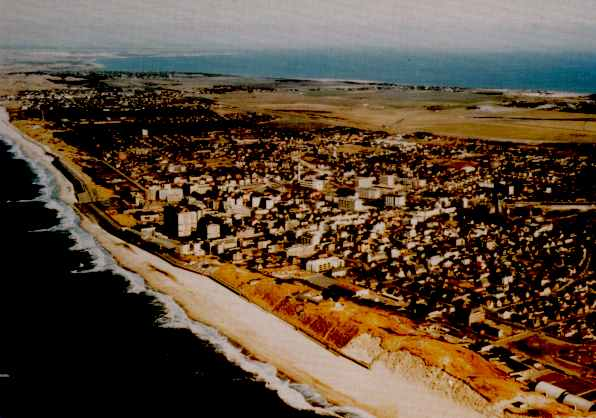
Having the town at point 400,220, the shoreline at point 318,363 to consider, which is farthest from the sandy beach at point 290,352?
the town at point 400,220

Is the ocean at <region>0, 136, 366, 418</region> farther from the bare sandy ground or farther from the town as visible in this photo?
the town

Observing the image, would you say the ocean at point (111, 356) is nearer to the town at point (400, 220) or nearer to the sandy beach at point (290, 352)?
the sandy beach at point (290, 352)

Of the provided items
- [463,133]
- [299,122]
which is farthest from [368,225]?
[299,122]

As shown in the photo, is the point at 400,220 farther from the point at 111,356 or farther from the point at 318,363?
the point at 111,356

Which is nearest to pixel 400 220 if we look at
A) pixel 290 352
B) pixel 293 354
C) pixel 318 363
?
pixel 290 352

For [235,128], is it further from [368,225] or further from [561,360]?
[561,360]
